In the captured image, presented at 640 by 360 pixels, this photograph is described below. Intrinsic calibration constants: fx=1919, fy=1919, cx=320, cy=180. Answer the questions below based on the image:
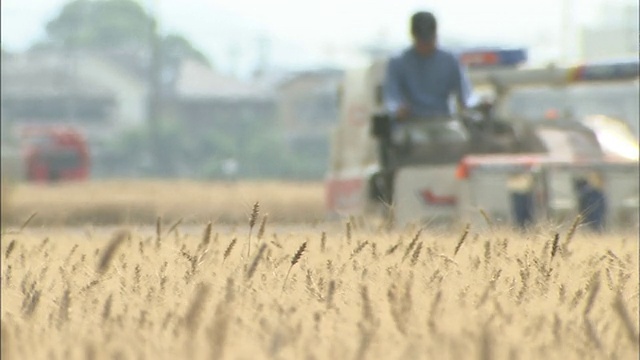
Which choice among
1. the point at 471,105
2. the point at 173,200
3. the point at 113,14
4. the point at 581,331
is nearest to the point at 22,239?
the point at 581,331

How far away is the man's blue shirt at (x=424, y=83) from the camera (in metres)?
13.6

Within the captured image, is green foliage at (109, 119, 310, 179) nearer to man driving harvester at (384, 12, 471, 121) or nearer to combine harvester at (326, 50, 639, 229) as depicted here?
combine harvester at (326, 50, 639, 229)

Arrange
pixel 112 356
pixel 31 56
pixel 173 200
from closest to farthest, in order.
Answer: pixel 112 356
pixel 173 200
pixel 31 56

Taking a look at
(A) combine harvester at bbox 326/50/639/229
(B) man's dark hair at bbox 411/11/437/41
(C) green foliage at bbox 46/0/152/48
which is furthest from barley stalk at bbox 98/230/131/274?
(C) green foliage at bbox 46/0/152/48

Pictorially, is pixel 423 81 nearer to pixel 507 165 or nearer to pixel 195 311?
pixel 507 165

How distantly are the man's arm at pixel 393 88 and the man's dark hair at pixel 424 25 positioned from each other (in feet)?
0.82

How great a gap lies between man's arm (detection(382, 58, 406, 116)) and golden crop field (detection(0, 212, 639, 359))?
6828 millimetres

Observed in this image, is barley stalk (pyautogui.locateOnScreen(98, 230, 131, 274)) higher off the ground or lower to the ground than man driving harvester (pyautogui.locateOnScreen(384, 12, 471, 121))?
lower

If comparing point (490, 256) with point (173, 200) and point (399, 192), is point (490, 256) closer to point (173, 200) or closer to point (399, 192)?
point (399, 192)

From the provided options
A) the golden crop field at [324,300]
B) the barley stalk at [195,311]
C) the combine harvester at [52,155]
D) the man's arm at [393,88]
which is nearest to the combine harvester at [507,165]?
the man's arm at [393,88]

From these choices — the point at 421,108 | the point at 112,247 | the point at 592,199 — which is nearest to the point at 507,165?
the point at 592,199

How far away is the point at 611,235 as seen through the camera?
8.40 m

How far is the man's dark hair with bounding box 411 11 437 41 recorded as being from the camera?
13.1m

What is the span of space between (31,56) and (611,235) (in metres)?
111
